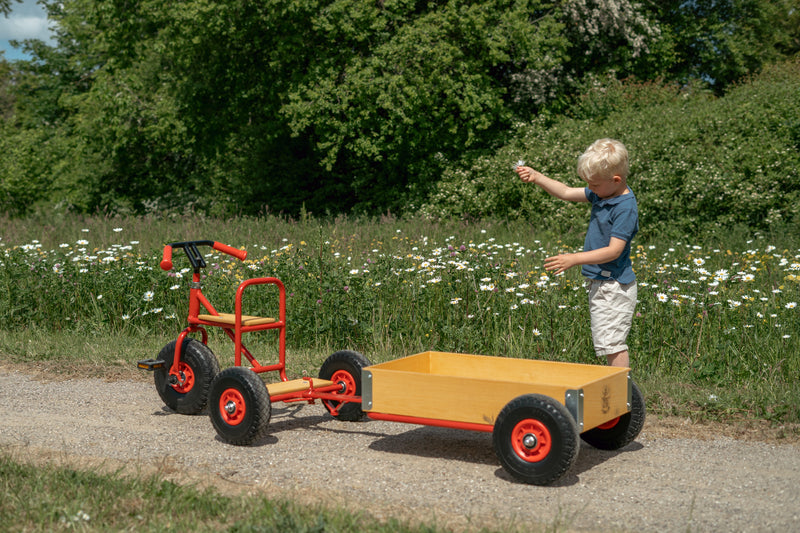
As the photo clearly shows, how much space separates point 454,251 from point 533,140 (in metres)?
9.68

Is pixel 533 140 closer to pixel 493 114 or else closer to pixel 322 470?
pixel 493 114

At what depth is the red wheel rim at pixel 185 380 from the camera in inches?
225

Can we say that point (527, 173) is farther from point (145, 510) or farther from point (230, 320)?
point (145, 510)

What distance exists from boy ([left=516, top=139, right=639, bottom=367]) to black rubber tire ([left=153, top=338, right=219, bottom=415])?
245 cm

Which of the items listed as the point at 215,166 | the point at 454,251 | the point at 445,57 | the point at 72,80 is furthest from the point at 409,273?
the point at 72,80

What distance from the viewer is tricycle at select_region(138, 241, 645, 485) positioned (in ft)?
13.9

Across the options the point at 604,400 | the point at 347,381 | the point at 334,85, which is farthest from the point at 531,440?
the point at 334,85

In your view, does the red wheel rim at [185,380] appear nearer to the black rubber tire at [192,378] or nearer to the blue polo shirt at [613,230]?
the black rubber tire at [192,378]

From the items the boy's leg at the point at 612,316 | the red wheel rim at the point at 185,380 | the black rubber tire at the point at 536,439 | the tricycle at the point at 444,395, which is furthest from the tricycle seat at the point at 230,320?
the boy's leg at the point at 612,316

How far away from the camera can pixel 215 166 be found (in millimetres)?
25312

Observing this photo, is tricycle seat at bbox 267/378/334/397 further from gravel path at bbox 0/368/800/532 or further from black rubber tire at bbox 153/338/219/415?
black rubber tire at bbox 153/338/219/415

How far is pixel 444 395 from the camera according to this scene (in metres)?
4.53

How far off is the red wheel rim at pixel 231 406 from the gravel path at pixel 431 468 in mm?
170

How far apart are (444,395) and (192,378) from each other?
6.81 feet
